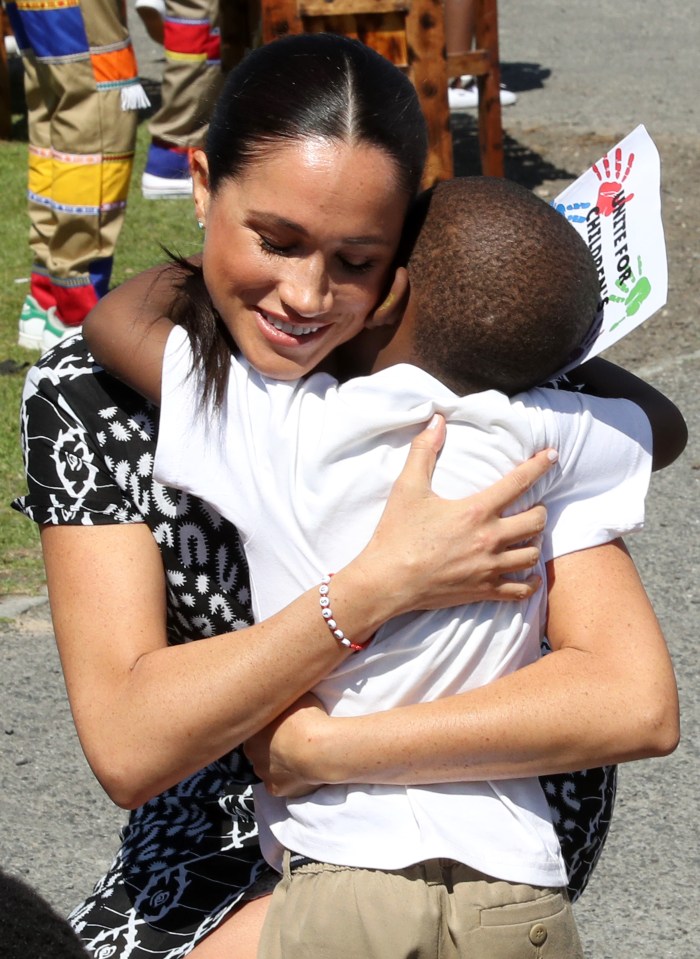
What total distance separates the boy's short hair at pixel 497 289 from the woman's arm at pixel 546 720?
290mm

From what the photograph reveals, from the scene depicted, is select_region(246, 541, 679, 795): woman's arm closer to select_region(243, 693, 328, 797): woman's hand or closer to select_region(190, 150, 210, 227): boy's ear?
select_region(243, 693, 328, 797): woman's hand

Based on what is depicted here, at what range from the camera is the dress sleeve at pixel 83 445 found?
195 centimetres

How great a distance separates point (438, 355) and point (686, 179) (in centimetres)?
632

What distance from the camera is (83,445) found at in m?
2.00

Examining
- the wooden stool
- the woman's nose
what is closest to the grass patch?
the wooden stool

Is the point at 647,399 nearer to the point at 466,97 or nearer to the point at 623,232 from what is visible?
the point at 623,232

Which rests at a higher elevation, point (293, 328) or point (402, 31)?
point (293, 328)

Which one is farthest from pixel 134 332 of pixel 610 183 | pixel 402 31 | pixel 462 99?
pixel 462 99

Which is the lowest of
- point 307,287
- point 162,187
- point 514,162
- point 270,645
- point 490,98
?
point 514,162

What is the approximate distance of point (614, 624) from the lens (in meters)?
1.82

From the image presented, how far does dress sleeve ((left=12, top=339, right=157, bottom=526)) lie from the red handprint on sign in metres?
0.70

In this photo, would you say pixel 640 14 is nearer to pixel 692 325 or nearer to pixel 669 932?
pixel 692 325

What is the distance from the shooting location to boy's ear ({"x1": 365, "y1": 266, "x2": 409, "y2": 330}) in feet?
5.73

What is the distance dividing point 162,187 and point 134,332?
5997mm
